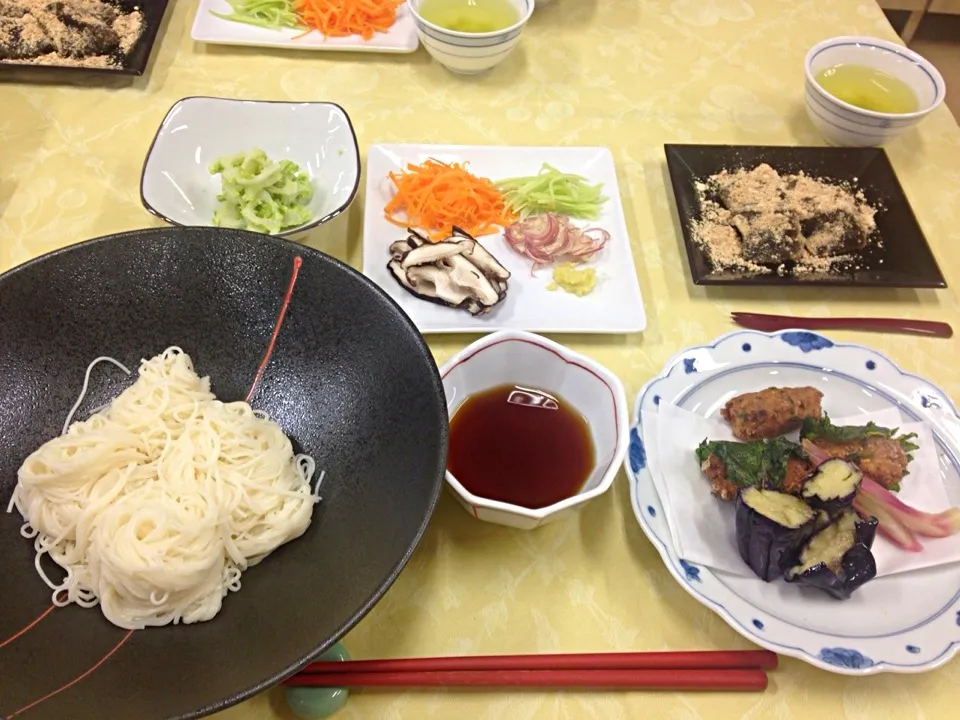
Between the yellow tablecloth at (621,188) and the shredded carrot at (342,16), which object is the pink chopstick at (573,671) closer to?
the yellow tablecloth at (621,188)

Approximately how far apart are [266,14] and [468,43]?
0.62 meters

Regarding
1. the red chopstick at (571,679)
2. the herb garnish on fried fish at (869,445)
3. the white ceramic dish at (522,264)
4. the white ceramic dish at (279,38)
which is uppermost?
the white ceramic dish at (279,38)

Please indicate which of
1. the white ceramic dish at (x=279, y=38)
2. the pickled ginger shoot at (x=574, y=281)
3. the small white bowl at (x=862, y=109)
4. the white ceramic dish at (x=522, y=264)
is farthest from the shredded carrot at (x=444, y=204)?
the small white bowl at (x=862, y=109)

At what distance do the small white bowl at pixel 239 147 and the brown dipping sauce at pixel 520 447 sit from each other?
56 centimetres

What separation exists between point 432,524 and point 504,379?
0.29 metres

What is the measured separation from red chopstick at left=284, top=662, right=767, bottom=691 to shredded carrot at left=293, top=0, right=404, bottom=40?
1669 millimetres

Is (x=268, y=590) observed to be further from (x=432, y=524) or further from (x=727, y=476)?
(x=727, y=476)

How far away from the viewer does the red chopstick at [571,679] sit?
101 cm

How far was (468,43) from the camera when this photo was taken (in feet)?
5.83

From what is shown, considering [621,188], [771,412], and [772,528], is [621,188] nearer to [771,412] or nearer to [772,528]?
[771,412]

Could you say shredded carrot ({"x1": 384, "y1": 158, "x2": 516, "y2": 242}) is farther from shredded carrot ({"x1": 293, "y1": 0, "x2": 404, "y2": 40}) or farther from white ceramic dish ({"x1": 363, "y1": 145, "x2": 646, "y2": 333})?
shredded carrot ({"x1": 293, "y1": 0, "x2": 404, "y2": 40})

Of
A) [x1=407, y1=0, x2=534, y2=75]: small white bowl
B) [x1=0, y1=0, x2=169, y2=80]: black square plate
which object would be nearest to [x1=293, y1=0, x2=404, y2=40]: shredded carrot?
[x1=407, y1=0, x2=534, y2=75]: small white bowl

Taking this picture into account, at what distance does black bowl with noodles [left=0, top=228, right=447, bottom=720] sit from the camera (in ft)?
2.78

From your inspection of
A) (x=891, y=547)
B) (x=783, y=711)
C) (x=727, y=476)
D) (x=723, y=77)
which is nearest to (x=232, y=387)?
(x=727, y=476)
